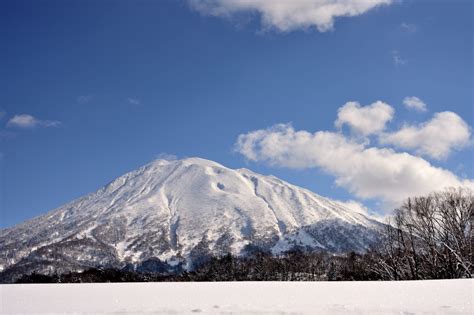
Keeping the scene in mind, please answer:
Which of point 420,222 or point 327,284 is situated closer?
point 327,284

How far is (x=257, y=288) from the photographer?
20.8 metres

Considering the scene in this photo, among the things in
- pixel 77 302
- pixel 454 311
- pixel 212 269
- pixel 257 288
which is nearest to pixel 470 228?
pixel 257 288

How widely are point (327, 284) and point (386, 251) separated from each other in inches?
1373

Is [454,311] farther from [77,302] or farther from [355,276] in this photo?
[355,276]

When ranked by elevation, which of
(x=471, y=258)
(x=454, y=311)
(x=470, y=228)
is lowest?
(x=454, y=311)

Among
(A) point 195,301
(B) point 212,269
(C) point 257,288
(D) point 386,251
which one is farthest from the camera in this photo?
(B) point 212,269

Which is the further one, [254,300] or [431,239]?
[431,239]

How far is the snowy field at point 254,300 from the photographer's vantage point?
14.5m

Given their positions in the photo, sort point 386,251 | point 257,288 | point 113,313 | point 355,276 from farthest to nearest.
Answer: point 355,276, point 386,251, point 257,288, point 113,313

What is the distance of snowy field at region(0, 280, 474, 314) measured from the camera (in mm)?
14461

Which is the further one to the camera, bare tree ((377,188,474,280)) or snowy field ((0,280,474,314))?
bare tree ((377,188,474,280))

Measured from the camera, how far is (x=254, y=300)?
16609 mm

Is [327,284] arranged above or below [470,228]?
below

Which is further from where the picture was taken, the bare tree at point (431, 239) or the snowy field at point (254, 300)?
the bare tree at point (431, 239)
